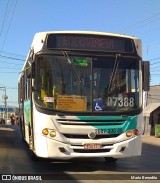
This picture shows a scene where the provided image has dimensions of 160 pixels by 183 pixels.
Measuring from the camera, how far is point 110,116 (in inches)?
421

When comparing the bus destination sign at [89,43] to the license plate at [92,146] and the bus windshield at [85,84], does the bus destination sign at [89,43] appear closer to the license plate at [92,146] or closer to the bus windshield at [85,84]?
the bus windshield at [85,84]

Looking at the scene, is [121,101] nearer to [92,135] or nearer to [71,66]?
[92,135]

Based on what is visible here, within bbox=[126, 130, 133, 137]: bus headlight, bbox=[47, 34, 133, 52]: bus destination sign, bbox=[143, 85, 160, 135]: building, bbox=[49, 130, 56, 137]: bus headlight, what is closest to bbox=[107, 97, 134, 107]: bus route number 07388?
bbox=[126, 130, 133, 137]: bus headlight

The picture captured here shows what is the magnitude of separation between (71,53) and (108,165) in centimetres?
367

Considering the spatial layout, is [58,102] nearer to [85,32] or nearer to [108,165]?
[85,32]

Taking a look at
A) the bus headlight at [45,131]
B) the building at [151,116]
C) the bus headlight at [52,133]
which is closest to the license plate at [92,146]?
the bus headlight at [52,133]

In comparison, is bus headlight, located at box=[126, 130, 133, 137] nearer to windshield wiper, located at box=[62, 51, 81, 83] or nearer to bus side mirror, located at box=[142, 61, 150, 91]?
bus side mirror, located at box=[142, 61, 150, 91]

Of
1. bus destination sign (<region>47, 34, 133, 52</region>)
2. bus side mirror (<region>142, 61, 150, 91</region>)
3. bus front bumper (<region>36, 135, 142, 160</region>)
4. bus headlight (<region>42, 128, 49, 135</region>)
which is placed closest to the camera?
bus front bumper (<region>36, 135, 142, 160</region>)

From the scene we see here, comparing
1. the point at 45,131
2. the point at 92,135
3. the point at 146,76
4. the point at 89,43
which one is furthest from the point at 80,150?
the point at 89,43

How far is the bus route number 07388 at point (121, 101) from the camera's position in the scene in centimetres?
1081

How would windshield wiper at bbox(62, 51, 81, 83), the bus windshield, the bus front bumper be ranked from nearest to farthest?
the bus front bumper < the bus windshield < windshield wiper at bbox(62, 51, 81, 83)

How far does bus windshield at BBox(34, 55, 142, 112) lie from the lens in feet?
34.7

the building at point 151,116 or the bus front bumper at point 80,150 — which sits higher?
the bus front bumper at point 80,150

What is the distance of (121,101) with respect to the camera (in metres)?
10.9
